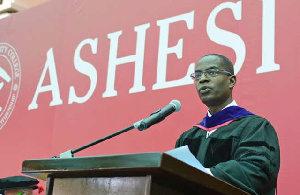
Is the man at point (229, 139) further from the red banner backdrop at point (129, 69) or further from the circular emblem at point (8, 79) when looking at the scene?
the circular emblem at point (8, 79)

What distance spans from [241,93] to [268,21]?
18.4 inches

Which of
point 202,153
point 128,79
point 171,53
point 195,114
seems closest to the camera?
point 202,153

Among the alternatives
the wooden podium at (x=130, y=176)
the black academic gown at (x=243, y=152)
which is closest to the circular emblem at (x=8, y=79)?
the black academic gown at (x=243, y=152)

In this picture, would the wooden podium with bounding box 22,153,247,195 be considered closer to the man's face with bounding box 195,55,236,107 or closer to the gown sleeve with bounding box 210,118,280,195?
the gown sleeve with bounding box 210,118,280,195

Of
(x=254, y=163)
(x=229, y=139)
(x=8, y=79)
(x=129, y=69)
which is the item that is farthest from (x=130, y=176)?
(x=8, y=79)

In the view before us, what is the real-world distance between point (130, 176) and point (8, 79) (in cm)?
376

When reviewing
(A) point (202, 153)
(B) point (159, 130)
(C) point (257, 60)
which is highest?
(C) point (257, 60)

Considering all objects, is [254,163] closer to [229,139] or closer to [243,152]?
[243,152]

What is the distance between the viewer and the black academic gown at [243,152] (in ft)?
6.64

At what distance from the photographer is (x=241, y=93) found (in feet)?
10.5

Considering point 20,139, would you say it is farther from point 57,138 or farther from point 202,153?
point 202,153

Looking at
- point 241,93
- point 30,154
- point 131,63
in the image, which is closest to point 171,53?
point 131,63

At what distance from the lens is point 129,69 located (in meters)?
3.99

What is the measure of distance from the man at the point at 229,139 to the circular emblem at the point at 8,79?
2.71m
